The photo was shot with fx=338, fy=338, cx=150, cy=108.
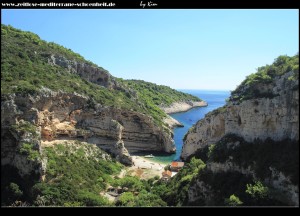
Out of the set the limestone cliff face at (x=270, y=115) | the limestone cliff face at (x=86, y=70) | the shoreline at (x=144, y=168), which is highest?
the limestone cliff face at (x=86, y=70)

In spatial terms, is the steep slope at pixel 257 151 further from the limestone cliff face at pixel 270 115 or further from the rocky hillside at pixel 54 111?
the rocky hillside at pixel 54 111

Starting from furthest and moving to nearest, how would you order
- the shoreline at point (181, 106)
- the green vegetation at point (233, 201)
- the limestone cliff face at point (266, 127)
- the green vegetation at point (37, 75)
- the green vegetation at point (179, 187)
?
the shoreline at point (181, 106) < the green vegetation at point (37, 75) < the green vegetation at point (179, 187) < the green vegetation at point (233, 201) < the limestone cliff face at point (266, 127)

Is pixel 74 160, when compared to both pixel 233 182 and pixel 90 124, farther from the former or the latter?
pixel 233 182

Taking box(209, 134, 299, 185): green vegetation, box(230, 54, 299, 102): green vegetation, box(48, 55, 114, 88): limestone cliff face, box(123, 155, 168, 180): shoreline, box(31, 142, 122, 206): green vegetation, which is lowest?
box(123, 155, 168, 180): shoreline

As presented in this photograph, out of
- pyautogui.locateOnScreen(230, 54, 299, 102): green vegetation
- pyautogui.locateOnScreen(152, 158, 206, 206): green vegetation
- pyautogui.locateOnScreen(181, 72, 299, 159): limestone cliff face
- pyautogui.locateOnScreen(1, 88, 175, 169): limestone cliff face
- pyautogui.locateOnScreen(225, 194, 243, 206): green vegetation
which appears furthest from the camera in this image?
pyautogui.locateOnScreen(1, 88, 175, 169): limestone cliff face

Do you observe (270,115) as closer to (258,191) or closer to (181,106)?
(258,191)

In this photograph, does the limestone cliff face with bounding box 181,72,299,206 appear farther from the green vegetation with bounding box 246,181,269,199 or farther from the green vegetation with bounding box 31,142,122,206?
the green vegetation with bounding box 31,142,122,206

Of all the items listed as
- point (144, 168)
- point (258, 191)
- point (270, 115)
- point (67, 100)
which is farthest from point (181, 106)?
point (258, 191)

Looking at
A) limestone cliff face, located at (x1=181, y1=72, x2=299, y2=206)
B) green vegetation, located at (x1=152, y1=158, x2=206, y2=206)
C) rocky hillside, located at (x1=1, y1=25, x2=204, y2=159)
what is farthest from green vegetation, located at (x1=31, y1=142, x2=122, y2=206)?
limestone cliff face, located at (x1=181, y1=72, x2=299, y2=206)

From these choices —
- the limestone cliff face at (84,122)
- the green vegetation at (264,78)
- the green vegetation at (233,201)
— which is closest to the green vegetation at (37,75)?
the limestone cliff face at (84,122)
